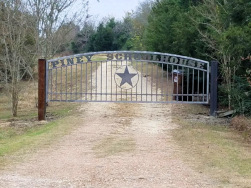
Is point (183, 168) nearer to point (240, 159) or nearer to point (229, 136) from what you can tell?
point (240, 159)

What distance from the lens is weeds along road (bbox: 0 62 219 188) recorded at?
22.7ft

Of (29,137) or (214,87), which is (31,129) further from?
(214,87)

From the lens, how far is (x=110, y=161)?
8398 mm

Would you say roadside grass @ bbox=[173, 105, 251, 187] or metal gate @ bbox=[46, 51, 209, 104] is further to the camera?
metal gate @ bbox=[46, 51, 209, 104]

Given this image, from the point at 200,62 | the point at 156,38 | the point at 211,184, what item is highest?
the point at 156,38

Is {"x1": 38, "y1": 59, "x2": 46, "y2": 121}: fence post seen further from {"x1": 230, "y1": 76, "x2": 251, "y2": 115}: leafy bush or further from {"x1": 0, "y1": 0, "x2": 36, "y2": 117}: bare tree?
{"x1": 230, "y1": 76, "x2": 251, "y2": 115}: leafy bush

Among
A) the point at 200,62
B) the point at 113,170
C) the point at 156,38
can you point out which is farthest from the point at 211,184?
the point at 156,38

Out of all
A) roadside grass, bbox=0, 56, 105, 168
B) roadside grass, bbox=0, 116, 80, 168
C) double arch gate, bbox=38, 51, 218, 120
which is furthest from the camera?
double arch gate, bbox=38, 51, 218, 120

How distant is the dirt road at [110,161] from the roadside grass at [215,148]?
273 millimetres

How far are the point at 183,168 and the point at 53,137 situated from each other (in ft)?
14.2

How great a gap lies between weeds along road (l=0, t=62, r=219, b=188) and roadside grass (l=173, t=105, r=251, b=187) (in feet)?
0.85

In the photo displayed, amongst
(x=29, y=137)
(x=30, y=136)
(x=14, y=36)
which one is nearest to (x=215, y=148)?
(x=29, y=137)

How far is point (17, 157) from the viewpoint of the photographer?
28.7 feet

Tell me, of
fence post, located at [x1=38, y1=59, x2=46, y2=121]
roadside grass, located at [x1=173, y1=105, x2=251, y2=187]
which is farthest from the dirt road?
fence post, located at [x1=38, y1=59, x2=46, y2=121]
